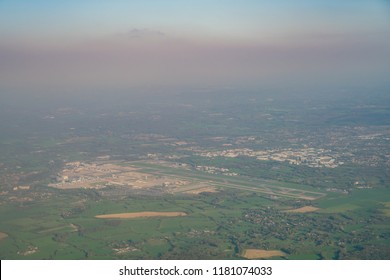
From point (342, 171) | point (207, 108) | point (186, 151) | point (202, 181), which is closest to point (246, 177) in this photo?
point (202, 181)

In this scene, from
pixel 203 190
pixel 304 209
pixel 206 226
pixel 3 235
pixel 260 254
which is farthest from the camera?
pixel 203 190

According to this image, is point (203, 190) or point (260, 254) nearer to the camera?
point (260, 254)

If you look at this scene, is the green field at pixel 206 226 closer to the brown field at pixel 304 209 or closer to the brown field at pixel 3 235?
the brown field at pixel 3 235

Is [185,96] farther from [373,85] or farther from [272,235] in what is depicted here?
[272,235]

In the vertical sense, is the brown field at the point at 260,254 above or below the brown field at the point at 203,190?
above

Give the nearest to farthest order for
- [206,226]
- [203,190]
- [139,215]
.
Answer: [206,226], [139,215], [203,190]

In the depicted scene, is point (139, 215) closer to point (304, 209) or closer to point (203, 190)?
point (203, 190)

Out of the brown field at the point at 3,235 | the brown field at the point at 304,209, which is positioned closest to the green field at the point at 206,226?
the brown field at the point at 3,235

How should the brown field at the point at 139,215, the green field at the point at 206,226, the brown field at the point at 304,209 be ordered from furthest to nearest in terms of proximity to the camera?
the brown field at the point at 304,209
the brown field at the point at 139,215
the green field at the point at 206,226

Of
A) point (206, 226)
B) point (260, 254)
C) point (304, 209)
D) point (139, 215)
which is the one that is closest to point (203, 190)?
point (139, 215)
